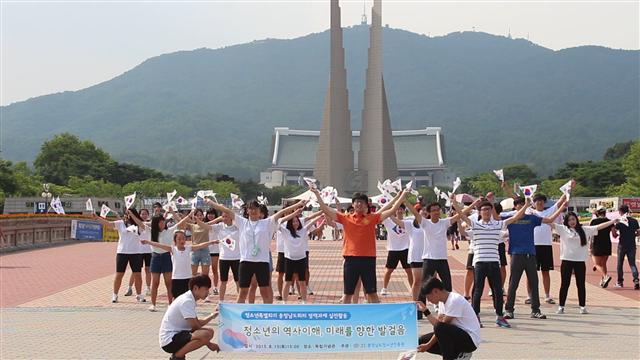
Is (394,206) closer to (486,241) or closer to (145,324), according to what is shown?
(486,241)

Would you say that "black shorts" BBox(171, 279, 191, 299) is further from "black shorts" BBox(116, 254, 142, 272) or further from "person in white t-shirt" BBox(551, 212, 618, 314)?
"person in white t-shirt" BBox(551, 212, 618, 314)

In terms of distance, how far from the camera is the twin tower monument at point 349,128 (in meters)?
74.2

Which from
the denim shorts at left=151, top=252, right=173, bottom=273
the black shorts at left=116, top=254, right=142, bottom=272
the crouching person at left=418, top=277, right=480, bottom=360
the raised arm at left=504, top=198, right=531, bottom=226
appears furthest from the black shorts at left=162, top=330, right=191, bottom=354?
the black shorts at left=116, top=254, right=142, bottom=272

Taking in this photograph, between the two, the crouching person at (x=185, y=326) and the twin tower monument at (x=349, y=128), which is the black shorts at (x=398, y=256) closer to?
the crouching person at (x=185, y=326)

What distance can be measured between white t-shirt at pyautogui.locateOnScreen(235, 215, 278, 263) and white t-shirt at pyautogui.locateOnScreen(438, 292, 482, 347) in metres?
3.67

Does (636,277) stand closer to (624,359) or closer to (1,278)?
(624,359)

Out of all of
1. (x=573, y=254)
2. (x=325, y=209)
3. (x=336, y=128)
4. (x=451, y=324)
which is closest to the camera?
(x=451, y=324)

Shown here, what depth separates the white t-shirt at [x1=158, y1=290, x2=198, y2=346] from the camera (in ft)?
23.4

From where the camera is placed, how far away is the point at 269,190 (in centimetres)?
12738

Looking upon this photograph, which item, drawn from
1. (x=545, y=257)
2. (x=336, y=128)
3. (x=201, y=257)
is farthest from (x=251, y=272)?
(x=336, y=128)

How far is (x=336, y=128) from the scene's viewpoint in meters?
75.2

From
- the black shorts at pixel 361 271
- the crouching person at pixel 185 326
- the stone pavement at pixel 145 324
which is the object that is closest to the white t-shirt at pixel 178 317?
the crouching person at pixel 185 326

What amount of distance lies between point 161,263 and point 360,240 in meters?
4.07

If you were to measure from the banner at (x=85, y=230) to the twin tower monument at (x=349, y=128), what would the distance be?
39.0m
